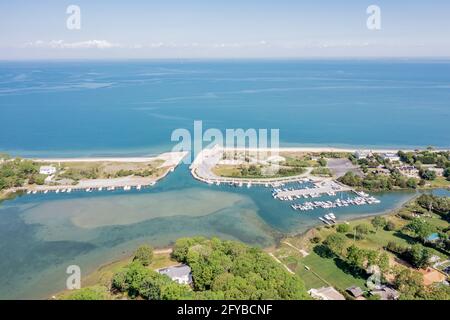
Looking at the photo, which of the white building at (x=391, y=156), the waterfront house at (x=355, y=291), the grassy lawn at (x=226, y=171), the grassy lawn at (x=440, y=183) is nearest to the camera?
the waterfront house at (x=355, y=291)

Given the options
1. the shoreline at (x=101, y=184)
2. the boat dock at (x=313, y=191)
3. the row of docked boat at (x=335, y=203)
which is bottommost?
the row of docked boat at (x=335, y=203)

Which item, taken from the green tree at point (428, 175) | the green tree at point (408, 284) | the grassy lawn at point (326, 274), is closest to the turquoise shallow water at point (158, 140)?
the grassy lawn at point (326, 274)

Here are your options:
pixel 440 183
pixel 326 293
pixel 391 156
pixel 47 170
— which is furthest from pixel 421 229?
pixel 47 170

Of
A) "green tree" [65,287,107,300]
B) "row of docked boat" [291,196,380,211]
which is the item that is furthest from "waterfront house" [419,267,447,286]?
"green tree" [65,287,107,300]

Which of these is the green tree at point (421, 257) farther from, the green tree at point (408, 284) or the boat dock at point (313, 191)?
the boat dock at point (313, 191)
